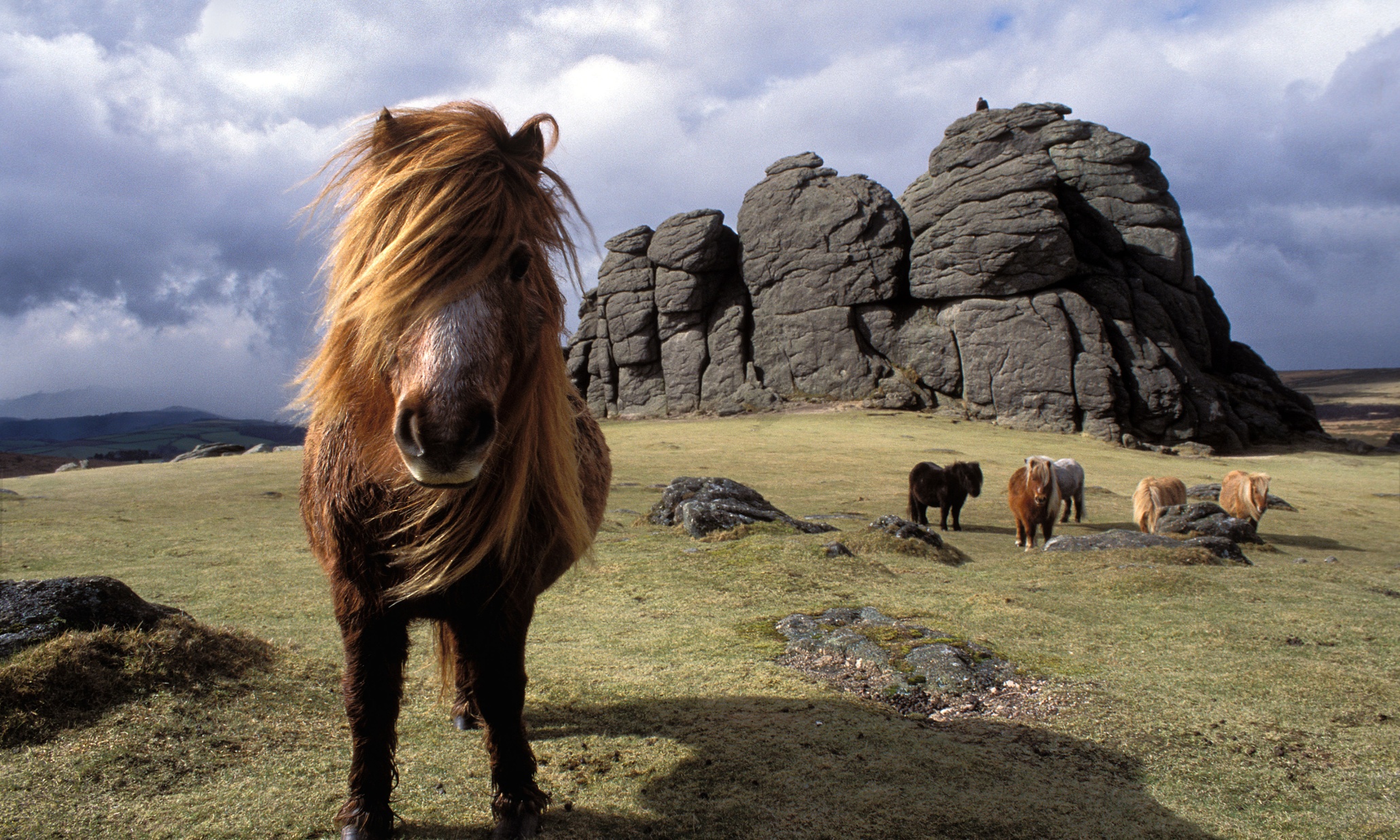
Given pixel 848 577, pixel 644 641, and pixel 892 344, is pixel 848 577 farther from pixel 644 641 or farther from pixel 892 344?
pixel 892 344

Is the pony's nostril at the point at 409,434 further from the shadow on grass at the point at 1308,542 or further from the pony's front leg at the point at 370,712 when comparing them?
the shadow on grass at the point at 1308,542

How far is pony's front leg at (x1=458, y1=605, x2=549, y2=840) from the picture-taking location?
8.72 ft

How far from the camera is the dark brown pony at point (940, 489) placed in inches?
507

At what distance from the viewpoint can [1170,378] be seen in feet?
101

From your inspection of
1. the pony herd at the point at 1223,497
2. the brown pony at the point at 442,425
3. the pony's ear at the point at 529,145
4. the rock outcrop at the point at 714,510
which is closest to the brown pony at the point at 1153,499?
the pony herd at the point at 1223,497

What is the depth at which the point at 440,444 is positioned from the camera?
1.71m

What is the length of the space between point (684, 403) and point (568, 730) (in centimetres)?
3713

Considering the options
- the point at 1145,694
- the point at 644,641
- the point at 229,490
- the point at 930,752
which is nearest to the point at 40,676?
the point at 644,641

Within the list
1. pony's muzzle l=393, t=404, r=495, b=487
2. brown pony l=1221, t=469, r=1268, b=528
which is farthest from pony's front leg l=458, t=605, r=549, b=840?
brown pony l=1221, t=469, r=1268, b=528

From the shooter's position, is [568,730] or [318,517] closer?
[318,517]

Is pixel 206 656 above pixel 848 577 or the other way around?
above

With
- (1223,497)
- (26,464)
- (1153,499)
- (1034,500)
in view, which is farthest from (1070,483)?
(26,464)

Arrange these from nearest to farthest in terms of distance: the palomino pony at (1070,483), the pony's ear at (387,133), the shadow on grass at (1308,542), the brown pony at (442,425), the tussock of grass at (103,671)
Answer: the brown pony at (442,425)
the pony's ear at (387,133)
the tussock of grass at (103,671)
the shadow on grass at (1308,542)
the palomino pony at (1070,483)

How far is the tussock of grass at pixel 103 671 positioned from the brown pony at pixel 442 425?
1.41 meters
